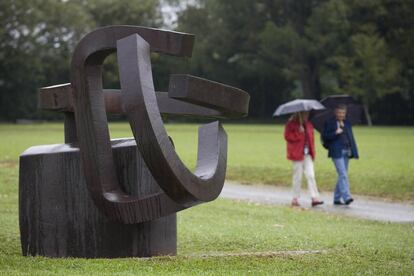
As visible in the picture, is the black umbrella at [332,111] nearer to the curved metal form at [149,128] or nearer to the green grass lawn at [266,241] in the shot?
the green grass lawn at [266,241]

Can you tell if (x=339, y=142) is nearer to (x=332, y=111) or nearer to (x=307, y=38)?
(x=332, y=111)

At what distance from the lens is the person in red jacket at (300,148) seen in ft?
52.4

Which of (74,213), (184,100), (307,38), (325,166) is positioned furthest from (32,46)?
(184,100)

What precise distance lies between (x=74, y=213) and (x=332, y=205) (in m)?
8.83

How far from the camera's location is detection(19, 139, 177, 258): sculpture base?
26.4 feet

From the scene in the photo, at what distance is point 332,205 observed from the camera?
16094 mm

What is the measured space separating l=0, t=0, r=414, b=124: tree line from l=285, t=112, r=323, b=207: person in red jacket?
3996cm

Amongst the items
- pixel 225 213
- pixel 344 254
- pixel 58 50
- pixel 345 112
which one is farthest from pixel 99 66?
pixel 58 50

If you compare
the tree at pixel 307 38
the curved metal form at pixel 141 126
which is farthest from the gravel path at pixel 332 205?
the tree at pixel 307 38

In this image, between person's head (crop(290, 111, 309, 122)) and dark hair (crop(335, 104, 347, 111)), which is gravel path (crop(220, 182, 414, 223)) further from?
dark hair (crop(335, 104, 347, 111))

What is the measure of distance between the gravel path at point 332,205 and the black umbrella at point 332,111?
63.1 inches

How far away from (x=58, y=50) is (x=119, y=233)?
182ft

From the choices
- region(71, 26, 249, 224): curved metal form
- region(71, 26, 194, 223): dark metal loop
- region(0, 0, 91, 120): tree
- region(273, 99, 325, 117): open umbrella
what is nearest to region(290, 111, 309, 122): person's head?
region(273, 99, 325, 117): open umbrella

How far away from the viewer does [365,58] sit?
55.6 m
